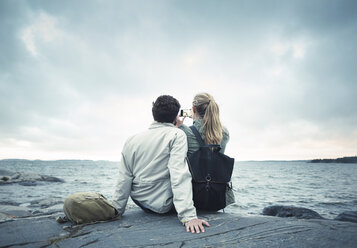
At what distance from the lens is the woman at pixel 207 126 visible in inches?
123

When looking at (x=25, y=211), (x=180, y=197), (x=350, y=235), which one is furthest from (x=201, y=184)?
(x=25, y=211)

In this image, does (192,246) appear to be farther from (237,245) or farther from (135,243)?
(135,243)

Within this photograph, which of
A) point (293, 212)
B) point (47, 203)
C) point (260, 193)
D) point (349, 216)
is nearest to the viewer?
point (349, 216)

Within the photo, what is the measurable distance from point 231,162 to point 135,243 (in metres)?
1.65

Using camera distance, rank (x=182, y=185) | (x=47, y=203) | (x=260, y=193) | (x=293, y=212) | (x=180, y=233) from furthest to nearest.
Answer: (x=260, y=193), (x=47, y=203), (x=293, y=212), (x=182, y=185), (x=180, y=233)

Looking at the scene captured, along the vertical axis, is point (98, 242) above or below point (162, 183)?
below

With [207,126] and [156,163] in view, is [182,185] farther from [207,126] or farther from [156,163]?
[207,126]

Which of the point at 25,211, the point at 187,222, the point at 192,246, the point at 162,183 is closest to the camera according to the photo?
the point at 192,246

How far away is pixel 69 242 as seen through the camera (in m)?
2.41

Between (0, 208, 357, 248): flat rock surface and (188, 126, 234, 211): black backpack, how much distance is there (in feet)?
0.97

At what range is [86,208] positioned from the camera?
3027 millimetres

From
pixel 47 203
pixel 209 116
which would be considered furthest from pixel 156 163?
pixel 47 203

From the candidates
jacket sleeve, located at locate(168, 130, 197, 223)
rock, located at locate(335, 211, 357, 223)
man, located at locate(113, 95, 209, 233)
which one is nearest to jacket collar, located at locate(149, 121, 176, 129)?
man, located at locate(113, 95, 209, 233)

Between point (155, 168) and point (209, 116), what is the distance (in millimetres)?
1112
